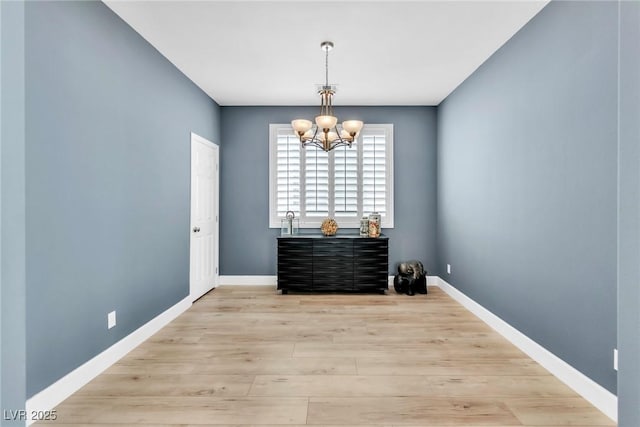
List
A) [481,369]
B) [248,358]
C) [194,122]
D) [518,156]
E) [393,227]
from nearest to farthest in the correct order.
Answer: [481,369] → [248,358] → [518,156] → [194,122] → [393,227]

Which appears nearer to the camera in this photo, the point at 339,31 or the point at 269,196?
the point at 339,31

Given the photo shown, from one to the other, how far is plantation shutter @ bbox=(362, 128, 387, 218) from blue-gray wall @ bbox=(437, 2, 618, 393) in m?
1.55

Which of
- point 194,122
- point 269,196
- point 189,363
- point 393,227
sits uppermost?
point 194,122

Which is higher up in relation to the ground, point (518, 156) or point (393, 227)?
point (518, 156)

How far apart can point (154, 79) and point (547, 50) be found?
337cm

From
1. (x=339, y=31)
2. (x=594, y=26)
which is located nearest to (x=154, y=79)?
(x=339, y=31)

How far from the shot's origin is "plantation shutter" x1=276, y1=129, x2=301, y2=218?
5418 mm

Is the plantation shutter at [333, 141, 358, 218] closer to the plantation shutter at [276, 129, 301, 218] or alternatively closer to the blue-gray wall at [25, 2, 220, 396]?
the plantation shutter at [276, 129, 301, 218]

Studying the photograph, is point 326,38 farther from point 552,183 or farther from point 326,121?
point 552,183

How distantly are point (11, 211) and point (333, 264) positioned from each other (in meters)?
4.18

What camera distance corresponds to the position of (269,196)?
17.8 feet

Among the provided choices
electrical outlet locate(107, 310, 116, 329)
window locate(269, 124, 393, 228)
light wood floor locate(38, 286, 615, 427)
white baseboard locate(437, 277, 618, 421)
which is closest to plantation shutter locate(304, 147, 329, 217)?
window locate(269, 124, 393, 228)

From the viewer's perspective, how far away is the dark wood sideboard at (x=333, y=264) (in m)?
4.92

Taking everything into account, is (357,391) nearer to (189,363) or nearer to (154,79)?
(189,363)
